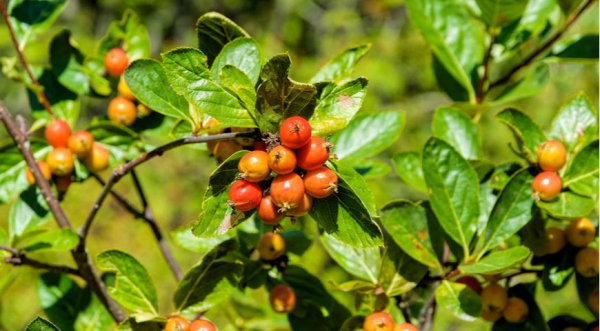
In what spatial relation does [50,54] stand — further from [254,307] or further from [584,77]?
[584,77]

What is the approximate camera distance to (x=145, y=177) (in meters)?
5.06

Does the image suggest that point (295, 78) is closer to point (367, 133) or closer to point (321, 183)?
point (367, 133)

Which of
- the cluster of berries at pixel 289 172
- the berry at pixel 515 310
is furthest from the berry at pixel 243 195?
the berry at pixel 515 310

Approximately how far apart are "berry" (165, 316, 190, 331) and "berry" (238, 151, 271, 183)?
0.97 ft

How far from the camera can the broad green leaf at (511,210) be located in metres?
1.18

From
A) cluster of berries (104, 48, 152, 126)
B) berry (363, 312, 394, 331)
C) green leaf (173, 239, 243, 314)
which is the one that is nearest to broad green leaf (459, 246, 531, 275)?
berry (363, 312, 394, 331)

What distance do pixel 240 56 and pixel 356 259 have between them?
507 mm

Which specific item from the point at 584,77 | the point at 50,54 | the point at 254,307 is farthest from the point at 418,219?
the point at 584,77

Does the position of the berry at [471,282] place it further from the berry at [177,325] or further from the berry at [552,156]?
the berry at [177,325]

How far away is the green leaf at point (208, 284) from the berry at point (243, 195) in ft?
0.81

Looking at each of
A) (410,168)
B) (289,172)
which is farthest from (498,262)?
(289,172)

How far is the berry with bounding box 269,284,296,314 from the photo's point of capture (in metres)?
1.25

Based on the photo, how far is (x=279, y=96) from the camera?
857mm

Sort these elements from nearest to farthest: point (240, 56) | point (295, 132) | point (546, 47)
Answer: point (295, 132), point (240, 56), point (546, 47)
